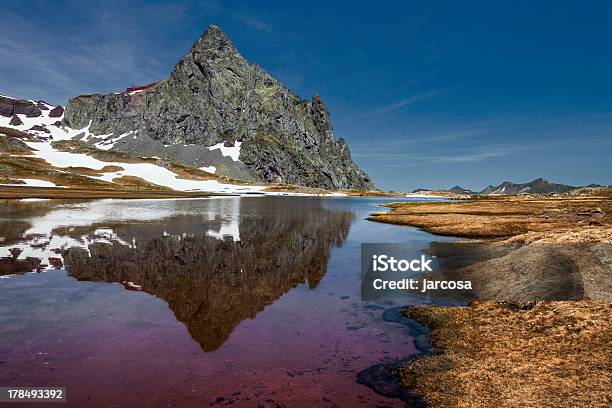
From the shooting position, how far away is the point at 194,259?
33.1 metres

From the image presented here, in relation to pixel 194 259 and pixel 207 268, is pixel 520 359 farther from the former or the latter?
pixel 194 259

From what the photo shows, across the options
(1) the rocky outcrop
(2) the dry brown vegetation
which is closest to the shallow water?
(1) the rocky outcrop

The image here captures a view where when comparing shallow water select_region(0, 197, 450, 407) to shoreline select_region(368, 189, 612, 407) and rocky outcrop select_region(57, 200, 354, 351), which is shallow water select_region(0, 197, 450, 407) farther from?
shoreline select_region(368, 189, 612, 407)

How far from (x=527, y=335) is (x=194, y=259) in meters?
25.6

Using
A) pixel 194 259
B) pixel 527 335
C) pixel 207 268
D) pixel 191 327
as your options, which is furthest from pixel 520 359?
pixel 194 259

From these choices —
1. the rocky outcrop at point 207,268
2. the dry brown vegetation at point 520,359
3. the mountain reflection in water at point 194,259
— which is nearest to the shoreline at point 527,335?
the dry brown vegetation at point 520,359

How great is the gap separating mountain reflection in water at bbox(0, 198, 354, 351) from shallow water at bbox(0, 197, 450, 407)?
145 millimetres

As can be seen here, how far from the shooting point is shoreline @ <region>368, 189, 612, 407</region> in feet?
38.1

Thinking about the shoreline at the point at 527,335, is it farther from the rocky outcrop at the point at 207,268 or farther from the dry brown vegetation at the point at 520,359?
the rocky outcrop at the point at 207,268

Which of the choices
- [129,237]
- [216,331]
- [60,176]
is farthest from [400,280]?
[60,176]

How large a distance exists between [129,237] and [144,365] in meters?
32.9

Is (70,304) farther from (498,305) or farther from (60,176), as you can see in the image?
(60,176)

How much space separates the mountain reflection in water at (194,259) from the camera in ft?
69.9

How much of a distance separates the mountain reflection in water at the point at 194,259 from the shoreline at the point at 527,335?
365 inches
